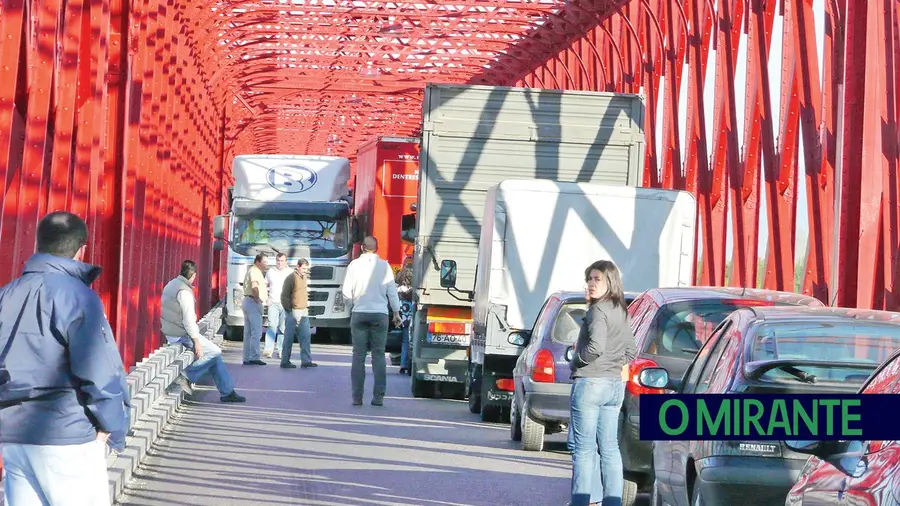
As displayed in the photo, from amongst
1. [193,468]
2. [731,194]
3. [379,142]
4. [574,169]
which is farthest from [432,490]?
[379,142]

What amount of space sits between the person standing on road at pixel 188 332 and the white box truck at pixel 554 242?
301cm

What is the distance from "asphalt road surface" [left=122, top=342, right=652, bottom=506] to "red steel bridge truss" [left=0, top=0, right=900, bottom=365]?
167 centimetres

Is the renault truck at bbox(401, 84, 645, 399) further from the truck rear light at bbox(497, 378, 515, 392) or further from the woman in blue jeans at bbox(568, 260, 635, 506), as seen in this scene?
the woman in blue jeans at bbox(568, 260, 635, 506)

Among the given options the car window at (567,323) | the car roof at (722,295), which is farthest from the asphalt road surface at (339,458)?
the car roof at (722,295)

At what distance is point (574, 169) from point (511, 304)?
325 centimetres

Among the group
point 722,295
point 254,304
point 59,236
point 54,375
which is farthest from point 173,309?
point 54,375

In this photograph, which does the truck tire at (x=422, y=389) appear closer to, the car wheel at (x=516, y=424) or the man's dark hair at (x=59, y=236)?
the car wheel at (x=516, y=424)

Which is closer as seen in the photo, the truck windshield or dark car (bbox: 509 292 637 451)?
dark car (bbox: 509 292 637 451)

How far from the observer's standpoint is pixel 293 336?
2419 centimetres

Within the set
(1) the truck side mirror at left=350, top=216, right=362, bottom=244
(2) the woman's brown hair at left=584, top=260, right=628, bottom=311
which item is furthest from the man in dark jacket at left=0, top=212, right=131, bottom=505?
(1) the truck side mirror at left=350, top=216, right=362, bottom=244

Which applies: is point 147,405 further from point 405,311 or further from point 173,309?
point 405,311

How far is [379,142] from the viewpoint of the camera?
29.8 m

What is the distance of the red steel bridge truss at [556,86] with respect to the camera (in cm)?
1214

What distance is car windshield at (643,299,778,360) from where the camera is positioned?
35.4ft
